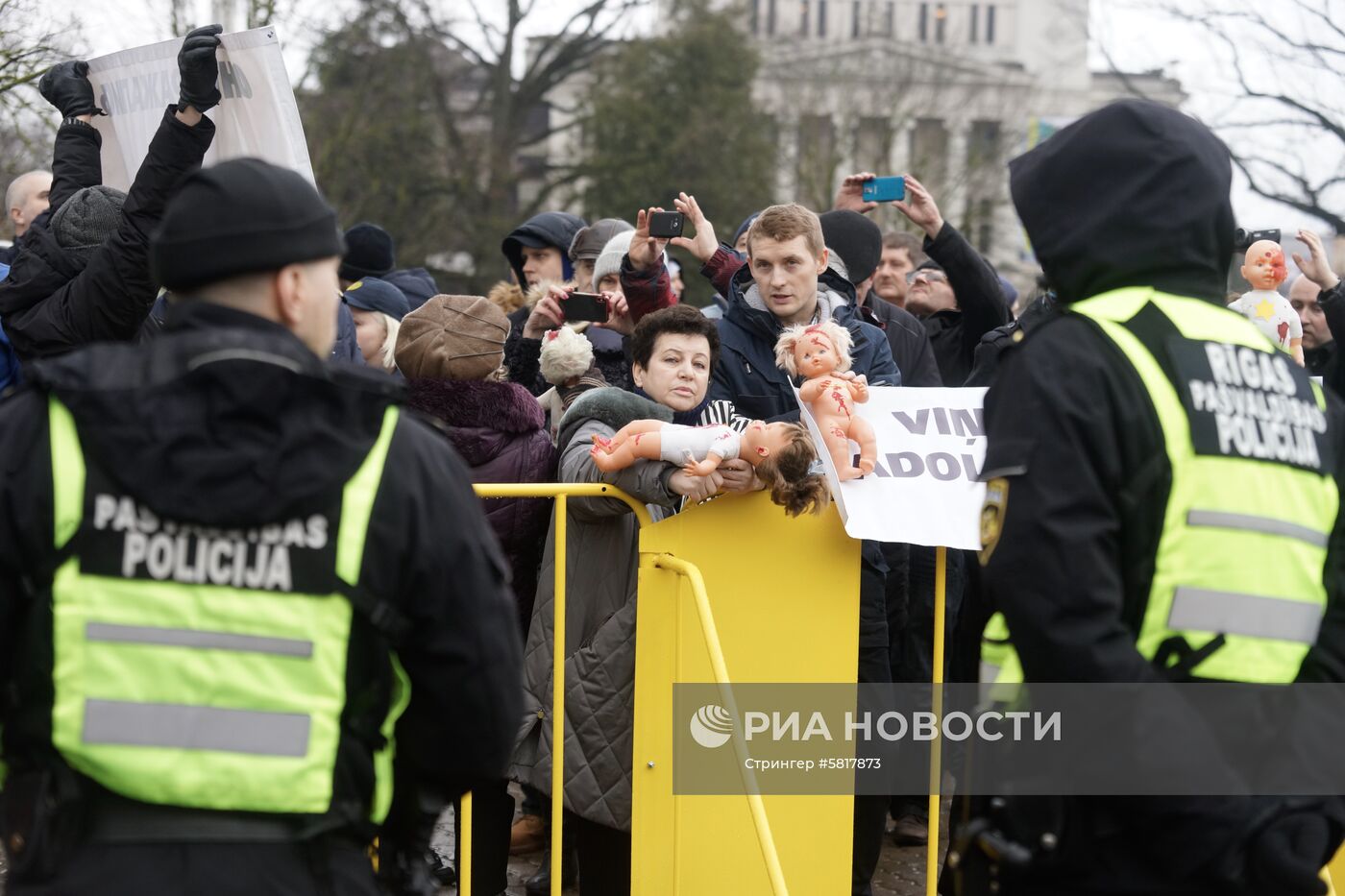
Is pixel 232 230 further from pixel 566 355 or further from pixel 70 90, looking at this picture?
pixel 70 90

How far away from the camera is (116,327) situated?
13.5 ft

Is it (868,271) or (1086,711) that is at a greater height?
(868,271)

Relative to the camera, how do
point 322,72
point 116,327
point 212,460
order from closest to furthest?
point 212,460 → point 116,327 → point 322,72

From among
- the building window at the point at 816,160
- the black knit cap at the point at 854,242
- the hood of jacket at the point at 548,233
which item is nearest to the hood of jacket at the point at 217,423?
the black knit cap at the point at 854,242

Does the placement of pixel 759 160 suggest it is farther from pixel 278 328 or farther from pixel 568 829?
pixel 278 328

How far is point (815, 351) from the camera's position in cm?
428

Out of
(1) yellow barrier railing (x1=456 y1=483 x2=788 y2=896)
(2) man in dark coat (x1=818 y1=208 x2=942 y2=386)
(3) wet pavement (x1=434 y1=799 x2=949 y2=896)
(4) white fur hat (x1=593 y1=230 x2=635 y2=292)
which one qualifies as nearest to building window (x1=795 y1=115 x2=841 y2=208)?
(2) man in dark coat (x1=818 y1=208 x2=942 y2=386)

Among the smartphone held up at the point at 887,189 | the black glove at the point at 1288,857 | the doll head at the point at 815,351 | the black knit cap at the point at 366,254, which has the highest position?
the smartphone held up at the point at 887,189

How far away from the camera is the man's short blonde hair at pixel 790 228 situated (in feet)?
16.1

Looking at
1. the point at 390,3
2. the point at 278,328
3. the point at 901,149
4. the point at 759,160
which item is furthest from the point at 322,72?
the point at 278,328

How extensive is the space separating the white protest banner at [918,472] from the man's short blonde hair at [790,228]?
0.77 meters

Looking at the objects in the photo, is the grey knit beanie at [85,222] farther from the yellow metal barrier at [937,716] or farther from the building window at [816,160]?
the building window at [816,160]

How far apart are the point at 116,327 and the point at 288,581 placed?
2.18 metres

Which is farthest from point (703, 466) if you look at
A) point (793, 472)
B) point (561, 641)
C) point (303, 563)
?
point (303, 563)
